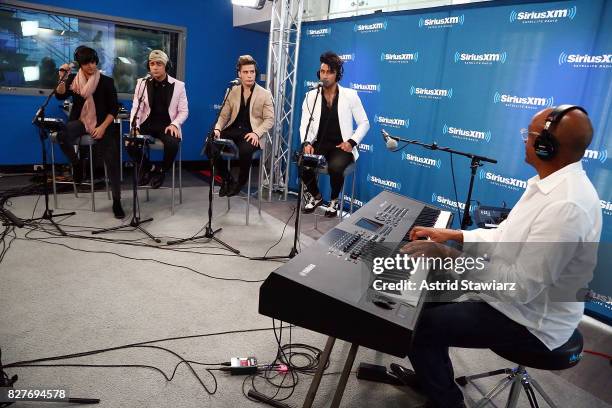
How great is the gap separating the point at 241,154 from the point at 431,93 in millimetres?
1909

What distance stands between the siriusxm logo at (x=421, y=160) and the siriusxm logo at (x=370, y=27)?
1.36 metres

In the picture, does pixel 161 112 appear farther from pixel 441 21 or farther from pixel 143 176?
pixel 441 21

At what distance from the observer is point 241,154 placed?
4195mm

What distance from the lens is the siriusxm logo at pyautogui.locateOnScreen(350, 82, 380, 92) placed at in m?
4.61

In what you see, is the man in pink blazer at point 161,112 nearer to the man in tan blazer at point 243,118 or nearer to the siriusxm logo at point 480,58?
the man in tan blazer at point 243,118

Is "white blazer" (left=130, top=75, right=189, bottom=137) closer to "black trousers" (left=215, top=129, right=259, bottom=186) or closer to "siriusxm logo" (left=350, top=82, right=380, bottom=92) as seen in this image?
"black trousers" (left=215, top=129, right=259, bottom=186)

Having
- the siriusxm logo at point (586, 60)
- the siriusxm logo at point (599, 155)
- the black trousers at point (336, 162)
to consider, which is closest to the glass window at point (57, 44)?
the black trousers at point (336, 162)

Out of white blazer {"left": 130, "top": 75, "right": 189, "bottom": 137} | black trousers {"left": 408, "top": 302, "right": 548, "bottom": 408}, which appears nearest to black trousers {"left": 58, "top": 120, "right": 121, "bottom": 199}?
white blazer {"left": 130, "top": 75, "right": 189, "bottom": 137}

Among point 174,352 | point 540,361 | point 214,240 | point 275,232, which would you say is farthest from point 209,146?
point 540,361

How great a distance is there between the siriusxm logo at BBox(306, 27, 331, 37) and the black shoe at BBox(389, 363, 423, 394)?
411cm

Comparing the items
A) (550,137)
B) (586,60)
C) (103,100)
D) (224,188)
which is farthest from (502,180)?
(103,100)

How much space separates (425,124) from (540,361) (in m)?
3.03

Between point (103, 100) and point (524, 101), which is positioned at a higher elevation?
point (524, 101)

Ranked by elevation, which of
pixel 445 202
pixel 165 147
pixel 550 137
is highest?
pixel 550 137
